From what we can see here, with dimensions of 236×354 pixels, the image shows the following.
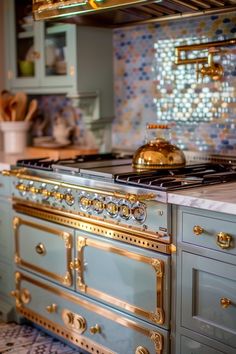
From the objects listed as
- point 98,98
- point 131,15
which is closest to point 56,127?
point 98,98

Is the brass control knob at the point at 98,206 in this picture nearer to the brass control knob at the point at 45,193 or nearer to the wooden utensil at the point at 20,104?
the brass control knob at the point at 45,193

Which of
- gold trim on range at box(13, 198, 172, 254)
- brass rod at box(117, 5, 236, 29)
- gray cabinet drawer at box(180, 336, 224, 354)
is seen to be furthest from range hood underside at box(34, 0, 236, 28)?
gray cabinet drawer at box(180, 336, 224, 354)

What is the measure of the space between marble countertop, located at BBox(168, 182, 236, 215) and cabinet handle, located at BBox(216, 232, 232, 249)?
3.3 inches

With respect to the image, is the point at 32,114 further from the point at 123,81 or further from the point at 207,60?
the point at 207,60

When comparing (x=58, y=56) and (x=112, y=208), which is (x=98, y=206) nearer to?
(x=112, y=208)

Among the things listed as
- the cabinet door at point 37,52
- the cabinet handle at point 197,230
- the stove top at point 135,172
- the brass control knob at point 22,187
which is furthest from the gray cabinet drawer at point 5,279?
the cabinet handle at point 197,230

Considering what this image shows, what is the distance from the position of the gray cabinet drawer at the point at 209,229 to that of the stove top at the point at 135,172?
0.14m

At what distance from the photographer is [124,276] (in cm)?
236

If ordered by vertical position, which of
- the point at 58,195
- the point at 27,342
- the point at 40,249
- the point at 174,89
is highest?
the point at 174,89

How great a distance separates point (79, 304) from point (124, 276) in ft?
1.27

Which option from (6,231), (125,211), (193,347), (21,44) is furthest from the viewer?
(21,44)

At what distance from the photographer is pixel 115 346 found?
2455 mm

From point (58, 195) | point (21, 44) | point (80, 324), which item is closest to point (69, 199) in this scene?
point (58, 195)

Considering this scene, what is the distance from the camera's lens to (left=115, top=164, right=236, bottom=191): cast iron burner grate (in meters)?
2.19
